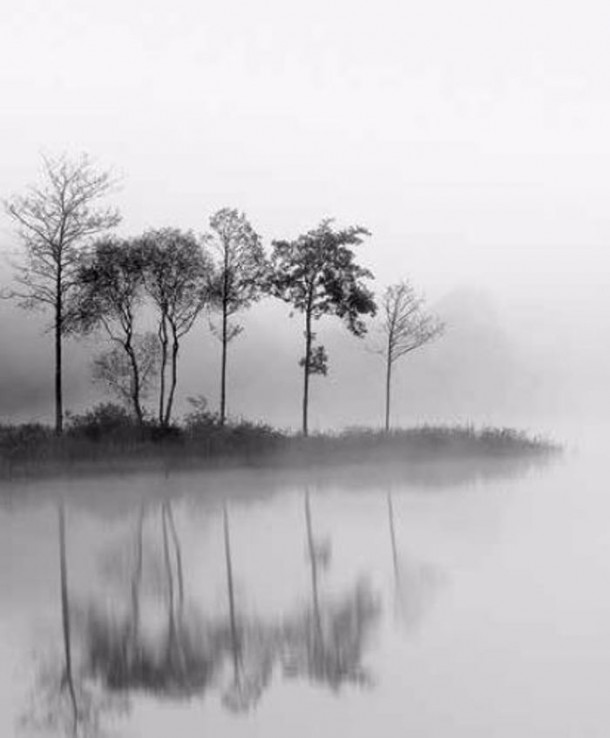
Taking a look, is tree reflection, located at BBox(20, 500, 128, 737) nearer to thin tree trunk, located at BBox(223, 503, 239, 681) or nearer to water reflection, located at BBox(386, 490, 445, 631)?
thin tree trunk, located at BBox(223, 503, 239, 681)

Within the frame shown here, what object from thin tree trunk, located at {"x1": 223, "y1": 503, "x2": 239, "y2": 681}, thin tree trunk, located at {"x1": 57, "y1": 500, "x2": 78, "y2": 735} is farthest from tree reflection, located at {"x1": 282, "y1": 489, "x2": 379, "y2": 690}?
thin tree trunk, located at {"x1": 57, "y1": 500, "x2": 78, "y2": 735}

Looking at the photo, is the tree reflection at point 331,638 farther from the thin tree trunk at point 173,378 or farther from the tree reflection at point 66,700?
the thin tree trunk at point 173,378

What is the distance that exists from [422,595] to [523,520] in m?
12.4

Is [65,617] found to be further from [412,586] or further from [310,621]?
[412,586]

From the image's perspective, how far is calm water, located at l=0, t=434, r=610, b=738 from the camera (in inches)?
472

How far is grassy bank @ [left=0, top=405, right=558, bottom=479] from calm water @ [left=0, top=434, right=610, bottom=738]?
12455 mm

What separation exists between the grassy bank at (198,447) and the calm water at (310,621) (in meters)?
12.5

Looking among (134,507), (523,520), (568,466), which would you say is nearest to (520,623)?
(523,520)

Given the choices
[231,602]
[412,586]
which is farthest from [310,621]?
[412,586]

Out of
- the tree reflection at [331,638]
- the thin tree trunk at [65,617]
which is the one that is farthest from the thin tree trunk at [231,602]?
the thin tree trunk at [65,617]

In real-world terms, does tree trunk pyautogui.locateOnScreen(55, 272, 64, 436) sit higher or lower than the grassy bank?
higher

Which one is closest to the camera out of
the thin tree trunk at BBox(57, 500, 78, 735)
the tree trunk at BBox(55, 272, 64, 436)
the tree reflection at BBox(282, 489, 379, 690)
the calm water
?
the calm water

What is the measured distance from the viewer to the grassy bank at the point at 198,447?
46.5 meters

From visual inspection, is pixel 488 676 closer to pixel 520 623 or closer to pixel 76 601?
pixel 520 623
